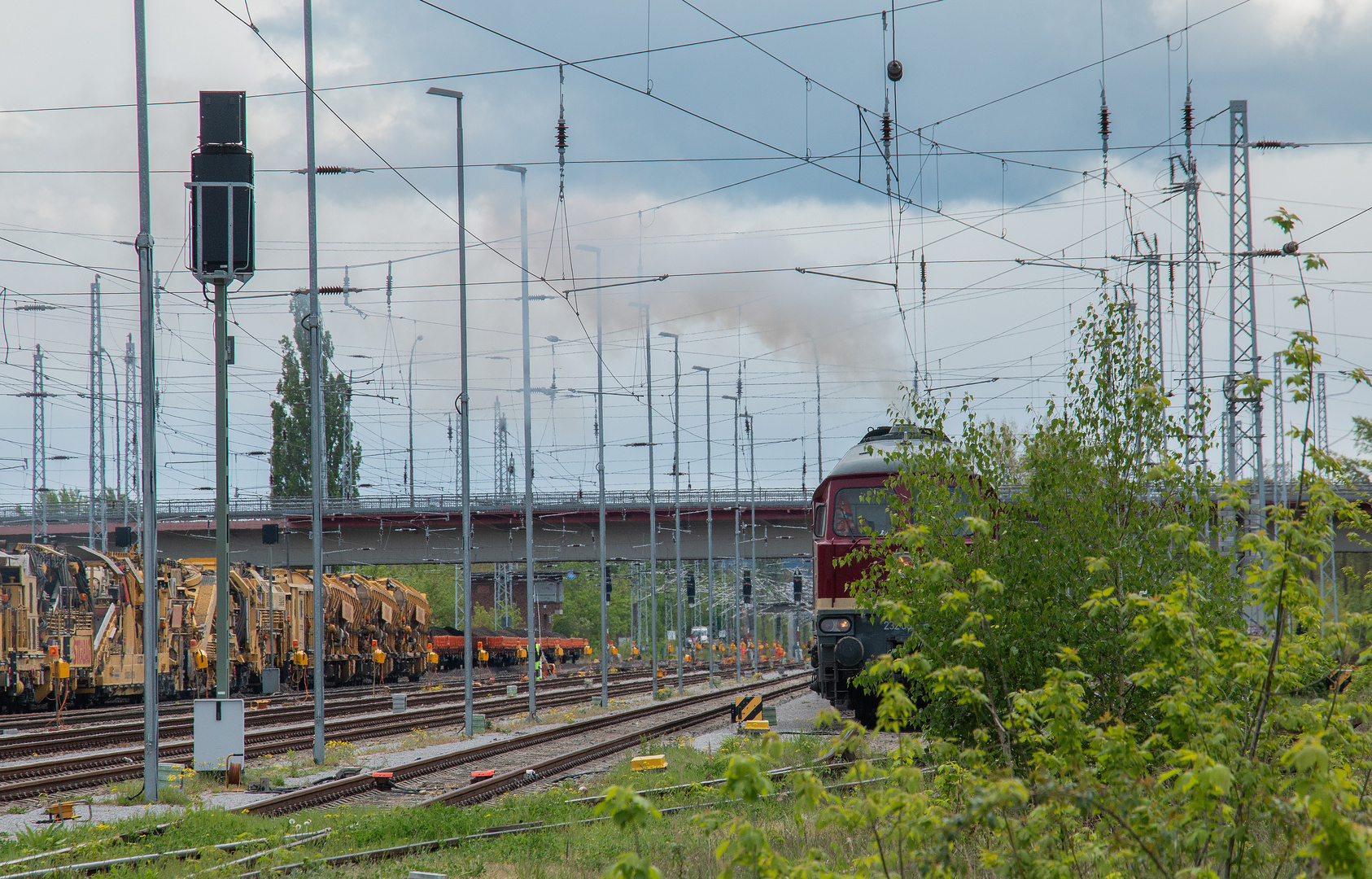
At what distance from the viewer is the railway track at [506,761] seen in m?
14.0

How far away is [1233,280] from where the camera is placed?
23.4 metres

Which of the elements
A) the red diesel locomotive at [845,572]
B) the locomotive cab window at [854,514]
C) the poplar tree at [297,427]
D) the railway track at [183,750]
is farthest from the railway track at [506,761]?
the poplar tree at [297,427]

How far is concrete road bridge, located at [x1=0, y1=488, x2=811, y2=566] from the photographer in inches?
2083

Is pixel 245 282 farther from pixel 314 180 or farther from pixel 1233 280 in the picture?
pixel 1233 280

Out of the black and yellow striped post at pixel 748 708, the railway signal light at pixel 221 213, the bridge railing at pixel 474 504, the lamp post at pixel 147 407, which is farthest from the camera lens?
the bridge railing at pixel 474 504

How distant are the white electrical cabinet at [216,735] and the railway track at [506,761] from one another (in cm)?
139

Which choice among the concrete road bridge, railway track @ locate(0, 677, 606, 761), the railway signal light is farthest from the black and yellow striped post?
the concrete road bridge

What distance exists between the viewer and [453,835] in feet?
37.0

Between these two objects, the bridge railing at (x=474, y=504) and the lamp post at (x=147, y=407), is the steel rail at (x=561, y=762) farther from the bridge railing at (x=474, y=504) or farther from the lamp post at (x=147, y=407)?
the bridge railing at (x=474, y=504)

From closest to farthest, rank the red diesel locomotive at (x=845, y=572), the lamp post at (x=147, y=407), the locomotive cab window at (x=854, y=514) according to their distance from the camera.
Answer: the lamp post at (x=147, y=407)
the red diesel locomotive at (x=845, y=572)
the locomotive cab window at (x=854, y=514)

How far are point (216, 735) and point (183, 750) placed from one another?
4319mm

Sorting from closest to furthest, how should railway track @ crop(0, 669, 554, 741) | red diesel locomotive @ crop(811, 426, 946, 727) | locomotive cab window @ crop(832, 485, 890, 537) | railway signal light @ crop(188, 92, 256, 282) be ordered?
railway signal light @ crop(188, 92, 256, 282) < red diesel locomotive @ crop(811, 426, 946, 727) < locomotive cab window @ crop(832, 485, 890, 537) < railway track @ crop(0, 669, 554, 741)

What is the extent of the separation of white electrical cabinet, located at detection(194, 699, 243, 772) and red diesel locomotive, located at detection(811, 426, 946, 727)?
26.3 ft

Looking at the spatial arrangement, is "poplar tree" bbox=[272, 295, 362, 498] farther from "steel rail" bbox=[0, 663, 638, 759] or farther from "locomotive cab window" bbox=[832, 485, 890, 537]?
"locomotive cab window" bbox=[832, 485, 890, 537]
